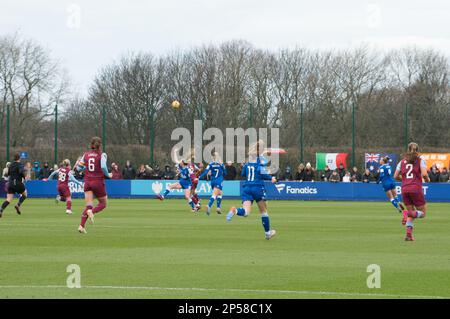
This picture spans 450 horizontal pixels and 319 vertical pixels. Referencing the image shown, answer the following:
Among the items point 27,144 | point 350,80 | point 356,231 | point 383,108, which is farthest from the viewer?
point 350,80

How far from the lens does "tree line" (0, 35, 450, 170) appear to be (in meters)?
65.8

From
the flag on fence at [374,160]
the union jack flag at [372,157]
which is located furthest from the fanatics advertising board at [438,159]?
the union jack flag at [372,157]

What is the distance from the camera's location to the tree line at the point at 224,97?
6575 centimetres

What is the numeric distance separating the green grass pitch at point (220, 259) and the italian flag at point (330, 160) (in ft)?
95.5

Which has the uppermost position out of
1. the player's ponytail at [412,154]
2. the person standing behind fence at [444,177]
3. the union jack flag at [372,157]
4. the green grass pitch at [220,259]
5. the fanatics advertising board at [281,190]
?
the union jack flag at [372,157]

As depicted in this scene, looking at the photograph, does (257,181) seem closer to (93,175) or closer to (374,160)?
(93,175)

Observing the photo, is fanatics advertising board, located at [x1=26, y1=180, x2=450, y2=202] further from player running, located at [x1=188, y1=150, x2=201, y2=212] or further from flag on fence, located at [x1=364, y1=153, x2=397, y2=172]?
player running, located at [x1=188, y1=150, x2=201, y2=212]

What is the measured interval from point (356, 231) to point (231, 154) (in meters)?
37.4

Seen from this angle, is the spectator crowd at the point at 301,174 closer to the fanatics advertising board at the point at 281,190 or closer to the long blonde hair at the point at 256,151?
the fanatics advertising board at the point at 281,190

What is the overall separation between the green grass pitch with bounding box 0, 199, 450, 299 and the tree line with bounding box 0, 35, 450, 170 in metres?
36.6

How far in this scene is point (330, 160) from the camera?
193 ft

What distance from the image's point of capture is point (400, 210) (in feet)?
115
